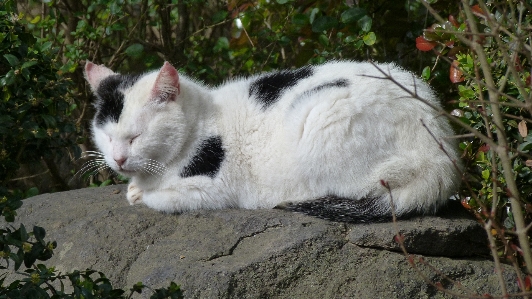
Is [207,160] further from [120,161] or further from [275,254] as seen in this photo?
[275,254]

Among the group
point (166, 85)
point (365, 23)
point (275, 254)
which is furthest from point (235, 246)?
point (365, 23)

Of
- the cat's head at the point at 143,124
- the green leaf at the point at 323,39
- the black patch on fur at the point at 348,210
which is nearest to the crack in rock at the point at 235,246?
the black patch on fur at the point at 348,210

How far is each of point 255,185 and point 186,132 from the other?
554 mm

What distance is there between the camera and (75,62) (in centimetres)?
598

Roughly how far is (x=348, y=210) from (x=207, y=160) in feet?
3.17

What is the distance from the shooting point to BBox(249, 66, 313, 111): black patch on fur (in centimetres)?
455

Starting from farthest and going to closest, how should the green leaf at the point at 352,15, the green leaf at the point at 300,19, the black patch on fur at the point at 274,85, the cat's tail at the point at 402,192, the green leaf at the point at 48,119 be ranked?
the green leaf at the point at 300,19 < the green leaf at the point at 352,15 < the black patch on fur at the point at 274,85 < the cat's tail at the point at 402,192 < the green leaf at the point at 48,119

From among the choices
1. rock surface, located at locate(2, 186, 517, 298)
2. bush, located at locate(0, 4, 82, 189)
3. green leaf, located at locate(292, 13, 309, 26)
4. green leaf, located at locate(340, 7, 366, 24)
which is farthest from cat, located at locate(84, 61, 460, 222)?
green leaf, located at locate(292, 13, 309, 26)

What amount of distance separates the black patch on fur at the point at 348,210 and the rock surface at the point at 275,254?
0.22 feet

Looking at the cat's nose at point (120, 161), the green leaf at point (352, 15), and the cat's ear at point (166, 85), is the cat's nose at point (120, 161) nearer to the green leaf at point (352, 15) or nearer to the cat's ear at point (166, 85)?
the cat's ear at point (166, 85)

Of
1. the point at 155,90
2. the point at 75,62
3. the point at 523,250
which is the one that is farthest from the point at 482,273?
the point at 75,62

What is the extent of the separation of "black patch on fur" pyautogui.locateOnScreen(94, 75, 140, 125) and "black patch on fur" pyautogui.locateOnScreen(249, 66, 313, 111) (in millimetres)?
807

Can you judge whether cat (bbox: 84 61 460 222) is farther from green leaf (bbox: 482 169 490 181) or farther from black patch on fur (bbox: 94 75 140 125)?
green leaf (bbox: 482 169 490 181)

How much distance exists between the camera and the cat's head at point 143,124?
170 inches
